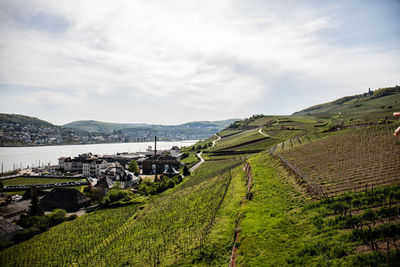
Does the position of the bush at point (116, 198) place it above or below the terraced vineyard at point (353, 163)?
below

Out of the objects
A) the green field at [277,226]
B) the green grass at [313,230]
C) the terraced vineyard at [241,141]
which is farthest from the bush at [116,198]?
the terraced vineyard at [241,141]

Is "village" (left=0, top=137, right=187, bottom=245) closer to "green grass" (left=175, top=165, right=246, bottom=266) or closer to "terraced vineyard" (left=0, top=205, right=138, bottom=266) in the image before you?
"terraced vineyard" (left=0, top=205, right=138, bottom=266)

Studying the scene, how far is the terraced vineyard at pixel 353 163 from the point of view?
Answer: 1457 centimetres

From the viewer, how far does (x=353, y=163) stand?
19547mm

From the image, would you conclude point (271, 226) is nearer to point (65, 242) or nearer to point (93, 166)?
point (65, 242)

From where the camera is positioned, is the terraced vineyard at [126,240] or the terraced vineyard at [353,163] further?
the terraced vineyard at [126,240]

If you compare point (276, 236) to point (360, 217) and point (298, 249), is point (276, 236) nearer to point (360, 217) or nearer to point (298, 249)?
point (298, 249)

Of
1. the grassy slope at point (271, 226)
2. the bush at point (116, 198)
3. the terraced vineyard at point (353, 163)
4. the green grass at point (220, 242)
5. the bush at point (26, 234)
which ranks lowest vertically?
the bush at point (26, 234)

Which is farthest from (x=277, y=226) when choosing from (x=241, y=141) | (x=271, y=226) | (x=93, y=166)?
(x=93, y=166)

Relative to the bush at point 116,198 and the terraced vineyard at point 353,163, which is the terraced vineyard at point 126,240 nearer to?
the bush at point 116,198

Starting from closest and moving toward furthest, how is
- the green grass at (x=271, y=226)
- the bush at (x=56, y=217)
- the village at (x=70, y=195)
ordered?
the green grass at (x=271, y=226) → the bush at (x=56, y=217) → the village at (x=70, y=195)

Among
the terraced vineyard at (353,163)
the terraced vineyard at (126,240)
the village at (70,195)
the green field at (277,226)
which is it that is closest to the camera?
the green field at (277,226)

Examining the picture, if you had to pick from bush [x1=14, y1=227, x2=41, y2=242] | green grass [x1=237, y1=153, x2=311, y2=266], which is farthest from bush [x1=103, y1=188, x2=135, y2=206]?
green grass [x1=237, y1=153, x2=311, y2=266]

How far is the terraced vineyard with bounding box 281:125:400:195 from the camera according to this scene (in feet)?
47.8
